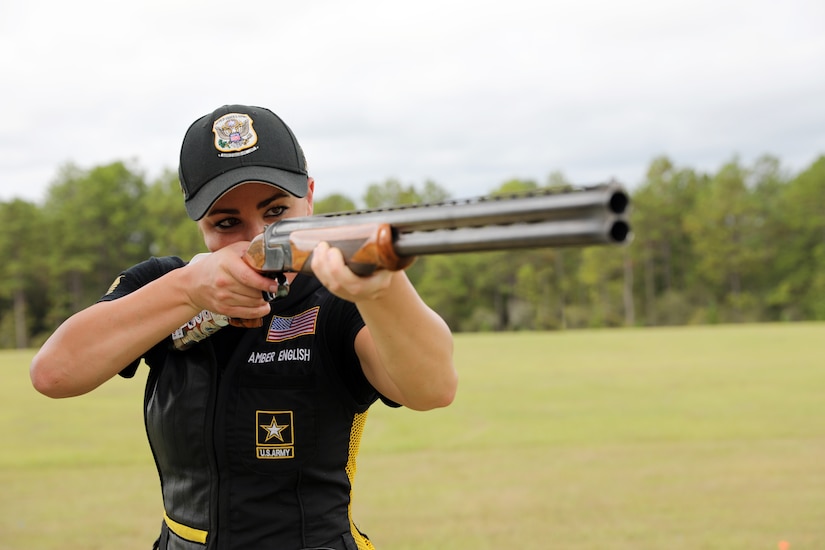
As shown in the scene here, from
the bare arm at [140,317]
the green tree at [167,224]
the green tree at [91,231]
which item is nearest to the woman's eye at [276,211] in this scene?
the bare arm at [140,317]

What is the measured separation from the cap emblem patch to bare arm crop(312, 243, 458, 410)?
64 centimetres

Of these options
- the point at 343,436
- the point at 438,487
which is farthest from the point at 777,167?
the point at 343,436

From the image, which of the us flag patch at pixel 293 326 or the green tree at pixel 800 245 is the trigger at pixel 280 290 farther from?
the green tree at pixel 800 245

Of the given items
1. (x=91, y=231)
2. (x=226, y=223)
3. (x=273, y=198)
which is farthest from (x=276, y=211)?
(x=91, y=231)

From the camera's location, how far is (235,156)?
2.43 m

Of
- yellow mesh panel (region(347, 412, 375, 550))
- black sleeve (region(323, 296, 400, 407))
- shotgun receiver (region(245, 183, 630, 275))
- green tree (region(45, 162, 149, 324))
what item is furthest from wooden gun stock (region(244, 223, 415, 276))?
green tree (region(45, 162, 149, 324))

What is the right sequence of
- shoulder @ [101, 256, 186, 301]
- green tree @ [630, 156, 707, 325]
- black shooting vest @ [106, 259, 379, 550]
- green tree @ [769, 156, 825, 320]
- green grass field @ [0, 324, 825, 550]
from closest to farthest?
black shooting vest @ [106, 259, 379, 550] < shoulder @ [101, 256, 186, 301] < green grass field @ [0, 324, 825, 550] < green tree @ [769, 156, 825, 320] < green tree @ [630, 156, 707, 325]

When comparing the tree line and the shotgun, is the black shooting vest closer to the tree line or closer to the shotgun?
the shotgun

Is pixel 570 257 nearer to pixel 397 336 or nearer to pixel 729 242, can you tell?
pixel 729 242

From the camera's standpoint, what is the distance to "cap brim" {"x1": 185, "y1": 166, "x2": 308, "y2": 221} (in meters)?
2.40

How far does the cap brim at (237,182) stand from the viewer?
7.87 feet

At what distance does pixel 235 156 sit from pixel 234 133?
0.33 ft

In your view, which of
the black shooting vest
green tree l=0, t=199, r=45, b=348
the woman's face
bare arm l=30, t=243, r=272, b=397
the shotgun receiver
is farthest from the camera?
green tree l=0, t=199, r=45, b=348

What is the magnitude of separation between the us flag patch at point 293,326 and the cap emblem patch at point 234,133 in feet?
1.81
